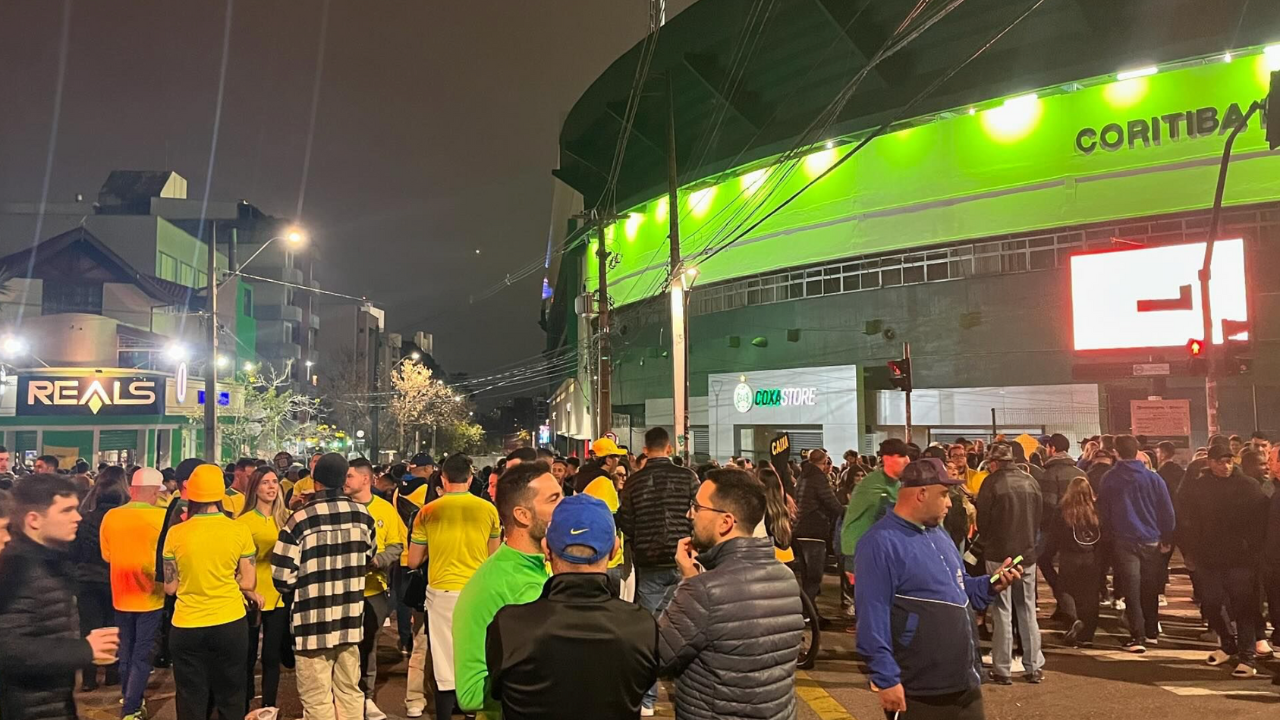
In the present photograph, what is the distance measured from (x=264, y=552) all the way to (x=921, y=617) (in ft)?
16.2

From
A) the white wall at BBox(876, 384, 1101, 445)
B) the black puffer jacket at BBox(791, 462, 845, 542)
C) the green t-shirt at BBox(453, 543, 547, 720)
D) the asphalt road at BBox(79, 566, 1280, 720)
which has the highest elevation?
the white wall at BBox(876, 384, 1101, 445)

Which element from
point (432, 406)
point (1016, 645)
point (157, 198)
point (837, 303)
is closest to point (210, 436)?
point (1016, 645)

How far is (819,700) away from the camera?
7.05m

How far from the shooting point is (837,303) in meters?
32.1

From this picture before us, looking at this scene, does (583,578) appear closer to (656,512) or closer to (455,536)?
(455,536)

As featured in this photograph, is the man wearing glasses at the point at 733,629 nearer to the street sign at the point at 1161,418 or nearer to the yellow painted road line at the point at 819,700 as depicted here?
the yellow painted road line at the point at 819,700

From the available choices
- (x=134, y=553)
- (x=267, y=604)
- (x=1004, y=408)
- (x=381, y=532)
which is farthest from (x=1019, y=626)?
(x=1004, y=408)

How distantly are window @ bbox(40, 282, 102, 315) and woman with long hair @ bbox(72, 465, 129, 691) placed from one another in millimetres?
46083

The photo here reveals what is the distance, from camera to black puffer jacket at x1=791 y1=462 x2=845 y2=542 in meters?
9.84

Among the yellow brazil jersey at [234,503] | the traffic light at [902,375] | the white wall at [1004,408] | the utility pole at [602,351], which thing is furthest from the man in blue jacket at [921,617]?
the white wall at [1004,408]

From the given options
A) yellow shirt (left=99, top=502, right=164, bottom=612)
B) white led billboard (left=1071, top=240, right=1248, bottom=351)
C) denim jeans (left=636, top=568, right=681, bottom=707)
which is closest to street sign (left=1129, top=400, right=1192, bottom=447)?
white led billboard (left=1071, top=240, right=1248, bottom=351)

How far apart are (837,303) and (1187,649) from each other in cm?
2415

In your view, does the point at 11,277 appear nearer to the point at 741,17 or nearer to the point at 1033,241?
the point at 741,17

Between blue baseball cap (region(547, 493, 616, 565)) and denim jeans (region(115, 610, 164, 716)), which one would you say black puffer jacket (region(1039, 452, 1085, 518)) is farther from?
denim jeans (region(115, 610, 164, 716))
